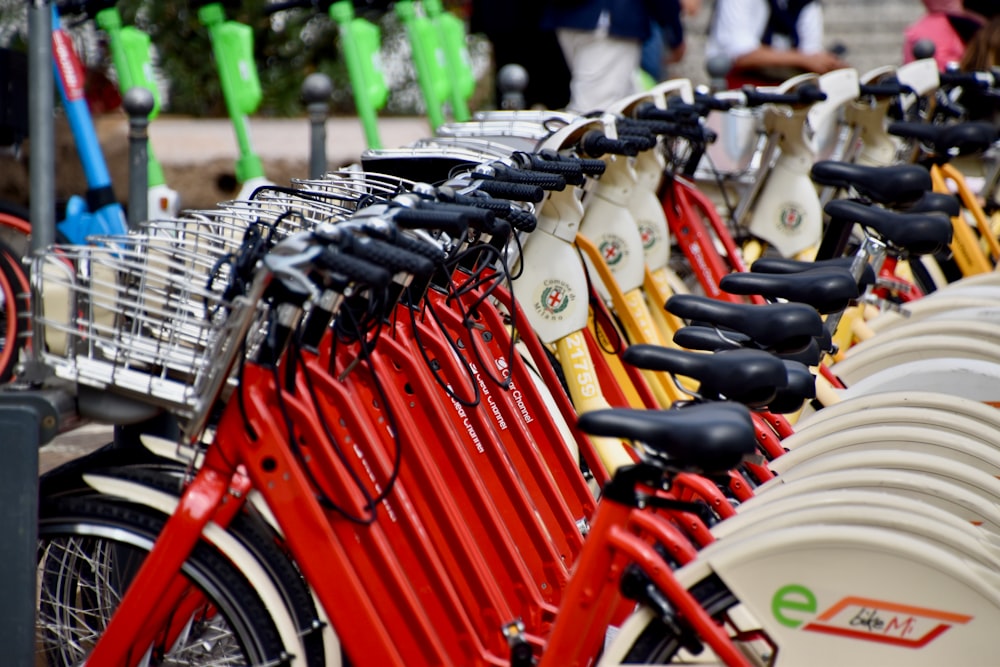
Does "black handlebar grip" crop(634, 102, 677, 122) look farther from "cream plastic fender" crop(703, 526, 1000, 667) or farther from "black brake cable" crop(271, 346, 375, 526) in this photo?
"cream plastic fender" crop(703, 526, 1000, 667)

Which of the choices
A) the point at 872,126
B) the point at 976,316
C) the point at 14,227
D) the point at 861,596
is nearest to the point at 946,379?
the point at 976,316

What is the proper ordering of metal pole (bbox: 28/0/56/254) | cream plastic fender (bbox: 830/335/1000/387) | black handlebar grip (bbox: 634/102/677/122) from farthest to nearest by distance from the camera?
black handlebar grip (bbox: 634/102/677/122)
cream plastic fender (bbox: 830/335/1000/387)
metal pole (bbox: 28/0/56/254)

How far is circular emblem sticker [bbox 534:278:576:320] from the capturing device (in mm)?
3967

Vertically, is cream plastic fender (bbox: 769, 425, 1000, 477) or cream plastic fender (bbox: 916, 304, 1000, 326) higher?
cream plastic fender (bbox: 769, 425, 1000, 477)

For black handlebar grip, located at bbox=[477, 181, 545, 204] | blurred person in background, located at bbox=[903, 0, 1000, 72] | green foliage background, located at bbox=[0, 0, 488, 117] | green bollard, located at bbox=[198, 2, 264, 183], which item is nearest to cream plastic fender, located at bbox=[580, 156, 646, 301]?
black handlebar grip, located at bbox=[477, 181, 545, 204]

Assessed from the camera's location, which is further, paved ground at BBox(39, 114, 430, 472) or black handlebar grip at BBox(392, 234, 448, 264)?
paved ground at BBox(39, 114, 430, 472)

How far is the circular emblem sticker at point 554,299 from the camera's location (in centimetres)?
397

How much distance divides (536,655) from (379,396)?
24.7 inches

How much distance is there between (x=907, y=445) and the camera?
3.03m

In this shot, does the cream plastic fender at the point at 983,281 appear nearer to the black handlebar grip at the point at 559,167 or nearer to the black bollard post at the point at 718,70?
the black handlebar grip at the point at 559,167

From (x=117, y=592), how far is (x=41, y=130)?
4.59 ft

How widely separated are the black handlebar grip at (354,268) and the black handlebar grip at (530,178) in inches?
40.7

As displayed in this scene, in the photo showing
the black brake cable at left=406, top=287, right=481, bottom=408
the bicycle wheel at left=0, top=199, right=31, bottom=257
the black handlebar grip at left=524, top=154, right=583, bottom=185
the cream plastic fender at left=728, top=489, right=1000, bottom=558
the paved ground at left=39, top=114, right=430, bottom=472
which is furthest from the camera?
the paved ground at left=39, top=114, right=430, bottom=472

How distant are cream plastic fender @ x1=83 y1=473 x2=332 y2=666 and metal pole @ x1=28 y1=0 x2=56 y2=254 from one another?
1260 millimetres
